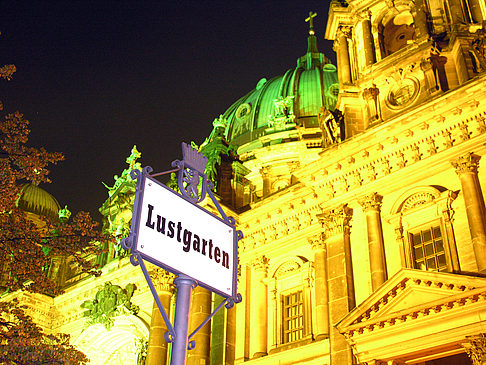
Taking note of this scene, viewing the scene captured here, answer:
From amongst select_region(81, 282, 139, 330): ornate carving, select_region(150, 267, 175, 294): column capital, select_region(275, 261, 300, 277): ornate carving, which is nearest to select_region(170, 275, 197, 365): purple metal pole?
select_region(275, 261, 300, 277): ornate carving

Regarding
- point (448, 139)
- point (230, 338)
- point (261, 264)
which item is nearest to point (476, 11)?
point (448, 139)

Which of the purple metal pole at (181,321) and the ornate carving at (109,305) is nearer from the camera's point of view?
the purple metal pole at (181,321)

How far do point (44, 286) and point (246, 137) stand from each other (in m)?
28.9

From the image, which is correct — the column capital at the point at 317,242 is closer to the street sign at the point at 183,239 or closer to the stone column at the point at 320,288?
the stone column at the point at 320,288

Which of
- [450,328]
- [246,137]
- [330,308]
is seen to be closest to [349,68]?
[330,308]

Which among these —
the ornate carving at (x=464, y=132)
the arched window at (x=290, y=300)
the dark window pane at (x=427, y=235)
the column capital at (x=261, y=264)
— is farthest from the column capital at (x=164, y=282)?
the ornate carving at (x=464, y=132)

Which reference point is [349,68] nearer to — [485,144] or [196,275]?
[485,144]

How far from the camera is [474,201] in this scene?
56.0ft

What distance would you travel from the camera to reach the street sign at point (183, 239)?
6.17 m

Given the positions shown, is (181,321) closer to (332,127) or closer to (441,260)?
(441,260)

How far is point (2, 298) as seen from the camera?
35.1m

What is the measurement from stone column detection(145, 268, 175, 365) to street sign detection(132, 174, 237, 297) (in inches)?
709

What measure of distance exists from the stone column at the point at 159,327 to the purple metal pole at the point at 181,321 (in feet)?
60.5

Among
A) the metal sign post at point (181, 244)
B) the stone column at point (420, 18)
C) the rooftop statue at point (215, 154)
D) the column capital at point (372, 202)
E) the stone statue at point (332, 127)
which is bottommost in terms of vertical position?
the metal sign post at point (181, 244)
